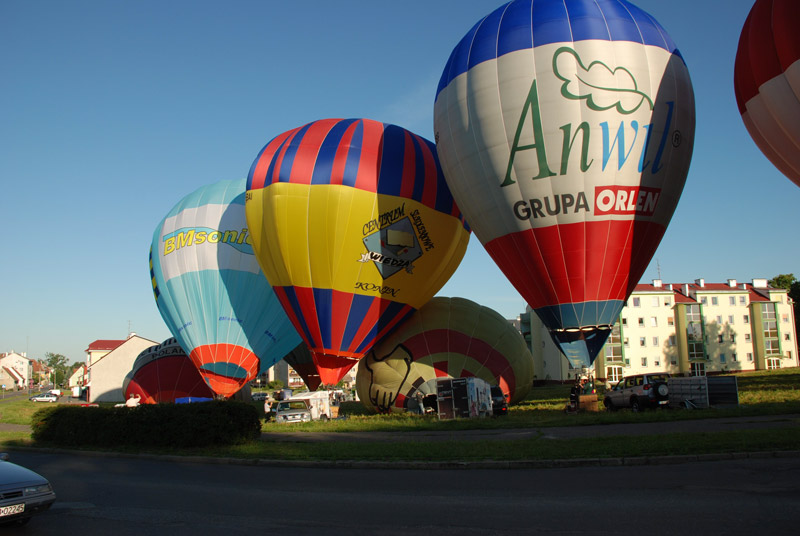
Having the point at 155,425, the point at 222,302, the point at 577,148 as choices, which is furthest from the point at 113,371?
the point at 577,148

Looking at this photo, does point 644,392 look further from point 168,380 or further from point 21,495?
point 168,380

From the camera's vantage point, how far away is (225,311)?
32.5 metres

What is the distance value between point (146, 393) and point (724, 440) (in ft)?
106

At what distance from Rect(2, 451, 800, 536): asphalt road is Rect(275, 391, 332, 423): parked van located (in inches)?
573

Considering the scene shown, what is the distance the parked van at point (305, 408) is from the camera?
28.0 meters

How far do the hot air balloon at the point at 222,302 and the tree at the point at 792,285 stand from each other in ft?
238

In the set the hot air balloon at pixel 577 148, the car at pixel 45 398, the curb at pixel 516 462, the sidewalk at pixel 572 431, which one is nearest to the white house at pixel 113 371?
the car at pixel 45 398

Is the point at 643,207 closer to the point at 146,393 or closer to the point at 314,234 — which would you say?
the point at 314,234

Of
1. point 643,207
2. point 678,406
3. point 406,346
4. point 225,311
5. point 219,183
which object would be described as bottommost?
point 678,406

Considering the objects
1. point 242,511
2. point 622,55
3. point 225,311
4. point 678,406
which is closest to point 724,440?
point 242,511

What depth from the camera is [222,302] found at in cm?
3253

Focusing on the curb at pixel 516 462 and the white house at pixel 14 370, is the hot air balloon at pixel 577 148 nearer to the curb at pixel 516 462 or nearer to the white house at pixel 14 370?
the curb at pixel 516 462

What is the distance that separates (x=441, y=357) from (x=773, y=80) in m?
16.2

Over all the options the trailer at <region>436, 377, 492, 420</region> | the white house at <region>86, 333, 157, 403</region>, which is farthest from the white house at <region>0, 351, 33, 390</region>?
the trailer at <region>436, 377, 492, 420</region>
